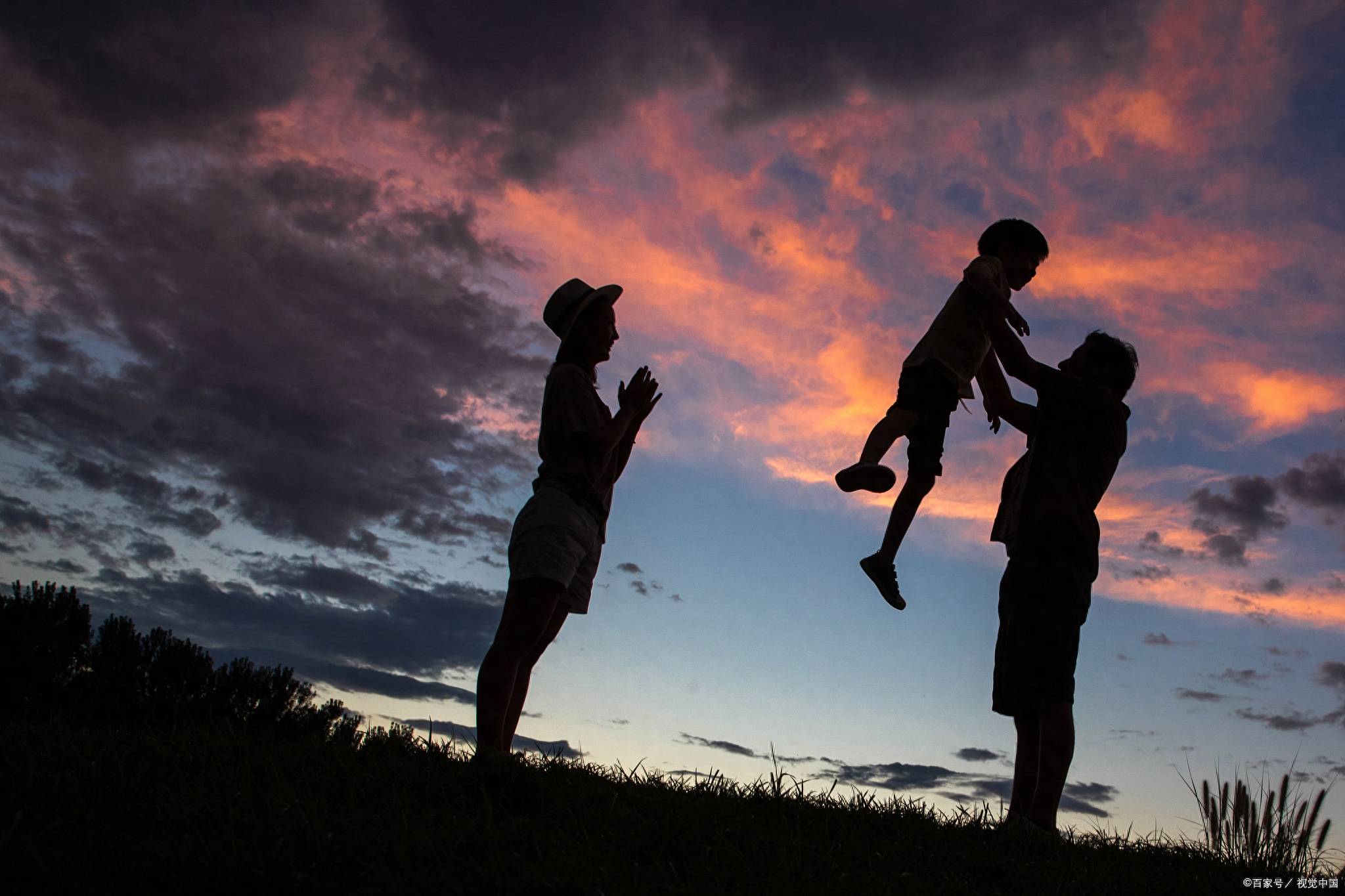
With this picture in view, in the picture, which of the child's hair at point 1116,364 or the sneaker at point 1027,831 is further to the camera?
the child's hair at point 1116,364

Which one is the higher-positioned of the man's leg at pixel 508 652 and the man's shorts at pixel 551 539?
the man's shorts at pixel 551 539

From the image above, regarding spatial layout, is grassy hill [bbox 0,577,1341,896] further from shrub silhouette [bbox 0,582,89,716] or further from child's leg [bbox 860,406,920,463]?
shrub silhouette [bbox 0,582,89,716]

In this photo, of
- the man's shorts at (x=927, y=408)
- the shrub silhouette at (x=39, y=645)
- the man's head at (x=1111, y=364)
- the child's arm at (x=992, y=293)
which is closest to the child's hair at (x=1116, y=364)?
the man's head at (x=1111, y=364)

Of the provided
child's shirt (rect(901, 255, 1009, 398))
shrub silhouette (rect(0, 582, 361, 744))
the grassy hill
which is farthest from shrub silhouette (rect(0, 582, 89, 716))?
child's shirt (rect(901, 255, 1009, 398))

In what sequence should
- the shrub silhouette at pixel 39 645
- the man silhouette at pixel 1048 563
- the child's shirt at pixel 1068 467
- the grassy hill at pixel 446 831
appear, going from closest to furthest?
the grassy hill at pixel 446 831
the man silhouette at pixel 1048 563
the child's shirt at pixel 1068 467
the shrub silhouette at pixel 39 645

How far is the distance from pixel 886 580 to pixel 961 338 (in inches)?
68.3

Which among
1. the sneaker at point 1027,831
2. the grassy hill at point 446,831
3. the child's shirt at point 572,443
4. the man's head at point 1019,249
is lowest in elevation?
the grassy hill at point 446,831

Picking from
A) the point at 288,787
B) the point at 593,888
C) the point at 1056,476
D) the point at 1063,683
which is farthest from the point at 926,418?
the point at 288,787

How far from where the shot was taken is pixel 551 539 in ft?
17.1

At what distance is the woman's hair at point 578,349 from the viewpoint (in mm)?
5914

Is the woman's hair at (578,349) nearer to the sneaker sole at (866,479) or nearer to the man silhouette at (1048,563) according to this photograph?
the sneaker sole at (866,479)

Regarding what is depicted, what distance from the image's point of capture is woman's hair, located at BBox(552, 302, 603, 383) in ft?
19.4

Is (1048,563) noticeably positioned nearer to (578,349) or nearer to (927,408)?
(927,408)

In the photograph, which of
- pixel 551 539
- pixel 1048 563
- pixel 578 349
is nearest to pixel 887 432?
pixel 1048 563
